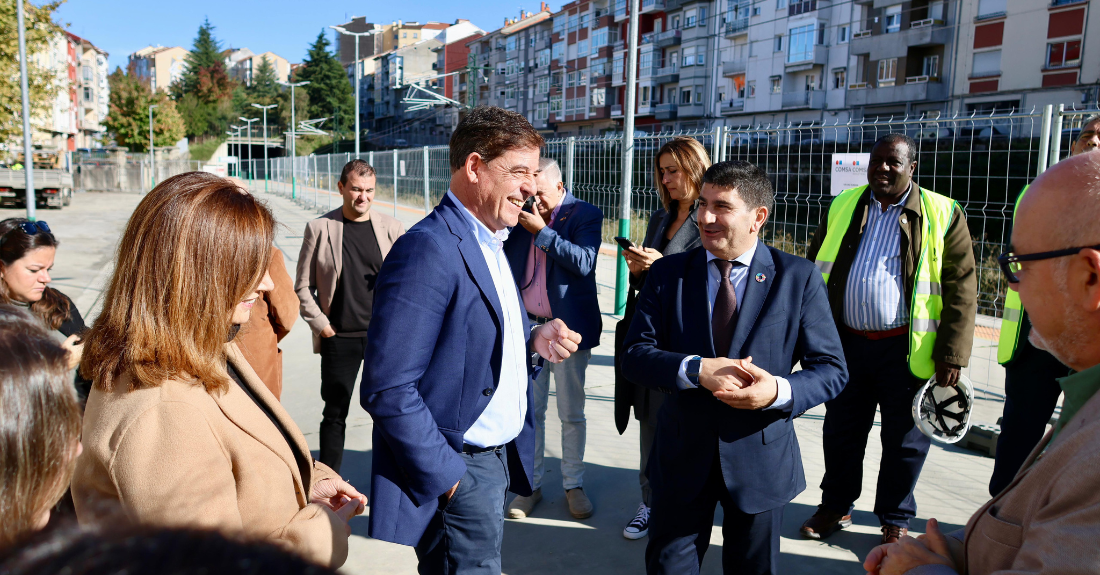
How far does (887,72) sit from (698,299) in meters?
42.9

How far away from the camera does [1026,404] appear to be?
10.6 feet

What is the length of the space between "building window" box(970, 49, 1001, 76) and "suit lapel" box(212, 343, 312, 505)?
134 ft

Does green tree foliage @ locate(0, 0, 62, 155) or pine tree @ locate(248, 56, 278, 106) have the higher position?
pine tree @ locate(248, 56, 278, 106)

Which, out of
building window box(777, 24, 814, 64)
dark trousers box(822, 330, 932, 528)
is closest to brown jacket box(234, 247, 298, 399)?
dark trousers box(822, 330, 932, 528)

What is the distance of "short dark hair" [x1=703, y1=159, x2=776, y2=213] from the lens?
2.64 m

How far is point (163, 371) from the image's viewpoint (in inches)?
58.1

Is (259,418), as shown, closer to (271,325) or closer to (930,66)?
(271,325)

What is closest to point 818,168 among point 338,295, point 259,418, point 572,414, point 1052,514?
point 572,414

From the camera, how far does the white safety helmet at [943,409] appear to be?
11.2 ft

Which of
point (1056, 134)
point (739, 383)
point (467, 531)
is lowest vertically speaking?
point (467, 531)

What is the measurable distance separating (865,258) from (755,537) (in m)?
1.73

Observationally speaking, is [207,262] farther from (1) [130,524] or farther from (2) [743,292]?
(2) [743,292]

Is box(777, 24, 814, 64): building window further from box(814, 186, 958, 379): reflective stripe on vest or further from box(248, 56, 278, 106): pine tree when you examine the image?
box(248, 56, 278, 106): pine tree

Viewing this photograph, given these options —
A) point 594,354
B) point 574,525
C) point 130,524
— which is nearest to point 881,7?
point 594,354
